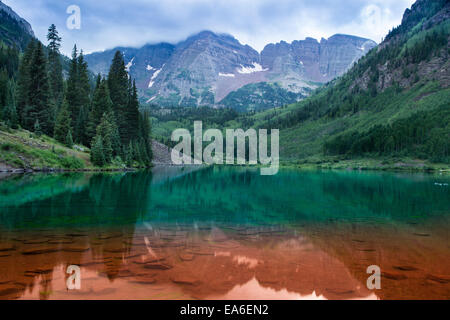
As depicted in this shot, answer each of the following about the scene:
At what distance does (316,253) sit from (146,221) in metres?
11.1

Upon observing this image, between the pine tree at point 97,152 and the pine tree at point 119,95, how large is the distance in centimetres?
2310

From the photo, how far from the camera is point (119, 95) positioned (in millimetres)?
96562

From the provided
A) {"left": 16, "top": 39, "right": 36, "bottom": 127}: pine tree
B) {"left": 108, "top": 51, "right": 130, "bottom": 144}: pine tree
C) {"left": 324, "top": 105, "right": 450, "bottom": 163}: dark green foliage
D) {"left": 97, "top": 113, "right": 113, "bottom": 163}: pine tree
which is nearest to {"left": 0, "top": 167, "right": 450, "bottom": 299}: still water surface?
{"left": 97, "top": 113, "right": 113, "bottom": 163}: pine tree

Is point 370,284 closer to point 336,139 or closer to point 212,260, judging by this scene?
point 212,260

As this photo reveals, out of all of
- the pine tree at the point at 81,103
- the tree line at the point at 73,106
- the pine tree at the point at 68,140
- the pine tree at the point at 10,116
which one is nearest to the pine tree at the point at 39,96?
the tree line at the point at 73,106

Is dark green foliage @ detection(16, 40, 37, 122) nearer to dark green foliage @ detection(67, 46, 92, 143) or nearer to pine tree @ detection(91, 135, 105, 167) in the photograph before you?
dark green foliage @ detection(67, 46, 92, 143)

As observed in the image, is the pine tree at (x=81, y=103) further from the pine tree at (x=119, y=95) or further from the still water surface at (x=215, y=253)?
the still water surface at (x=215, y=253)

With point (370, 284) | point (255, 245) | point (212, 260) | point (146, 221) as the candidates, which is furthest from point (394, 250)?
point (146, 221)

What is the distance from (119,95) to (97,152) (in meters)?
30.5

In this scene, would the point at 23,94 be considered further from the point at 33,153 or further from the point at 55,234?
the point at 55,234

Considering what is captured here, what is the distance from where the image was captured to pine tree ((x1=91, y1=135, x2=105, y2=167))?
232ft

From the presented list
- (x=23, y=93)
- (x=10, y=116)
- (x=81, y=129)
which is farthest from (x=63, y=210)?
(x=23, y=93)

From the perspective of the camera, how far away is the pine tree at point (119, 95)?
9581cm
